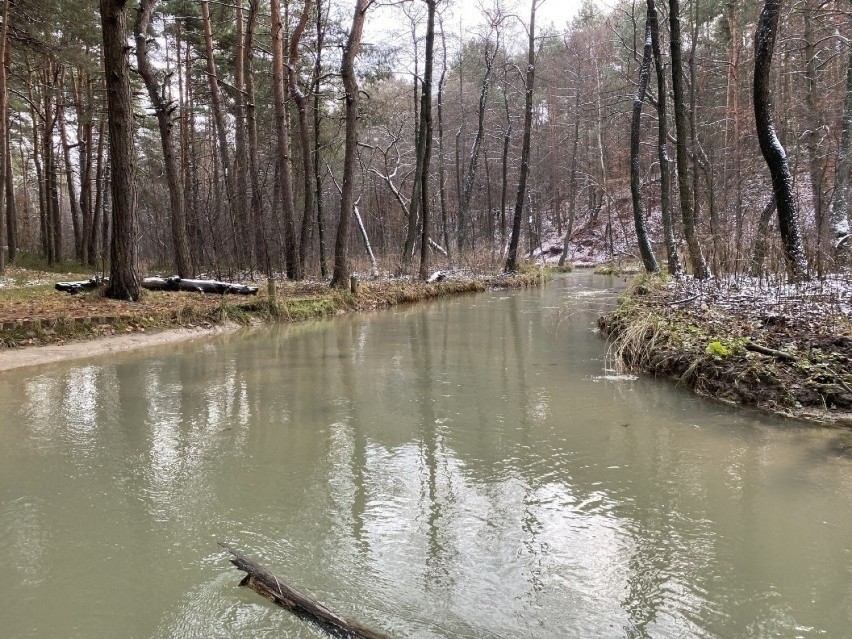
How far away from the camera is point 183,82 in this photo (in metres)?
21.3

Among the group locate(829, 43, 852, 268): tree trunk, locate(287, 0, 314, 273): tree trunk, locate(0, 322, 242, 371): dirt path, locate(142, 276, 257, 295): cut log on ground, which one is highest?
locate(287, 0, 314, 273): tree trunk

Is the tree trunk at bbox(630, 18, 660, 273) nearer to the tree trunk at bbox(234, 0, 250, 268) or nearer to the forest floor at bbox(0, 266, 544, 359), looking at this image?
the forest floor at bbox(0, 266, 544, 359)

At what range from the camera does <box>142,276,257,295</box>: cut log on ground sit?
11.8 m

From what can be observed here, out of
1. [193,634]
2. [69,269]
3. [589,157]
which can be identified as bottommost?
[193,634]

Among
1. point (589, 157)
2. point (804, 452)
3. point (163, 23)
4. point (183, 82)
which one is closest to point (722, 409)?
point (804, 452)

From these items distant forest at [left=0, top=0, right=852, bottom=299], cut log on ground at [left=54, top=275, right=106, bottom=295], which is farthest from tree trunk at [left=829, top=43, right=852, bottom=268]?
cut log on ground at [left=54, top=275, right=106, bottom=295]

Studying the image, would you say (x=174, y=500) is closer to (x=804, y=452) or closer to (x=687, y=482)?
(x=687, y=482)

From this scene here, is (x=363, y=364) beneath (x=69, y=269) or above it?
beneath

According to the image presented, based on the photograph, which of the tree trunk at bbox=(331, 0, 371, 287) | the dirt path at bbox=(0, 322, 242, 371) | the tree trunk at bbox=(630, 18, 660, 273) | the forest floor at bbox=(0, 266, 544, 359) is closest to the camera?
the dirt path at bbox=(0, 322, 242, 371)

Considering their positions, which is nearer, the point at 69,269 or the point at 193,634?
the point at 193,634

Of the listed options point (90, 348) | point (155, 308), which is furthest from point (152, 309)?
point (90, 348)

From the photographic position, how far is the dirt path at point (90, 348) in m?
6.75

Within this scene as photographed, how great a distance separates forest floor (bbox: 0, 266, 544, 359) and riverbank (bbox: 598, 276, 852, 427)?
6535 mm

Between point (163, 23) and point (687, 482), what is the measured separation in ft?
72.0
